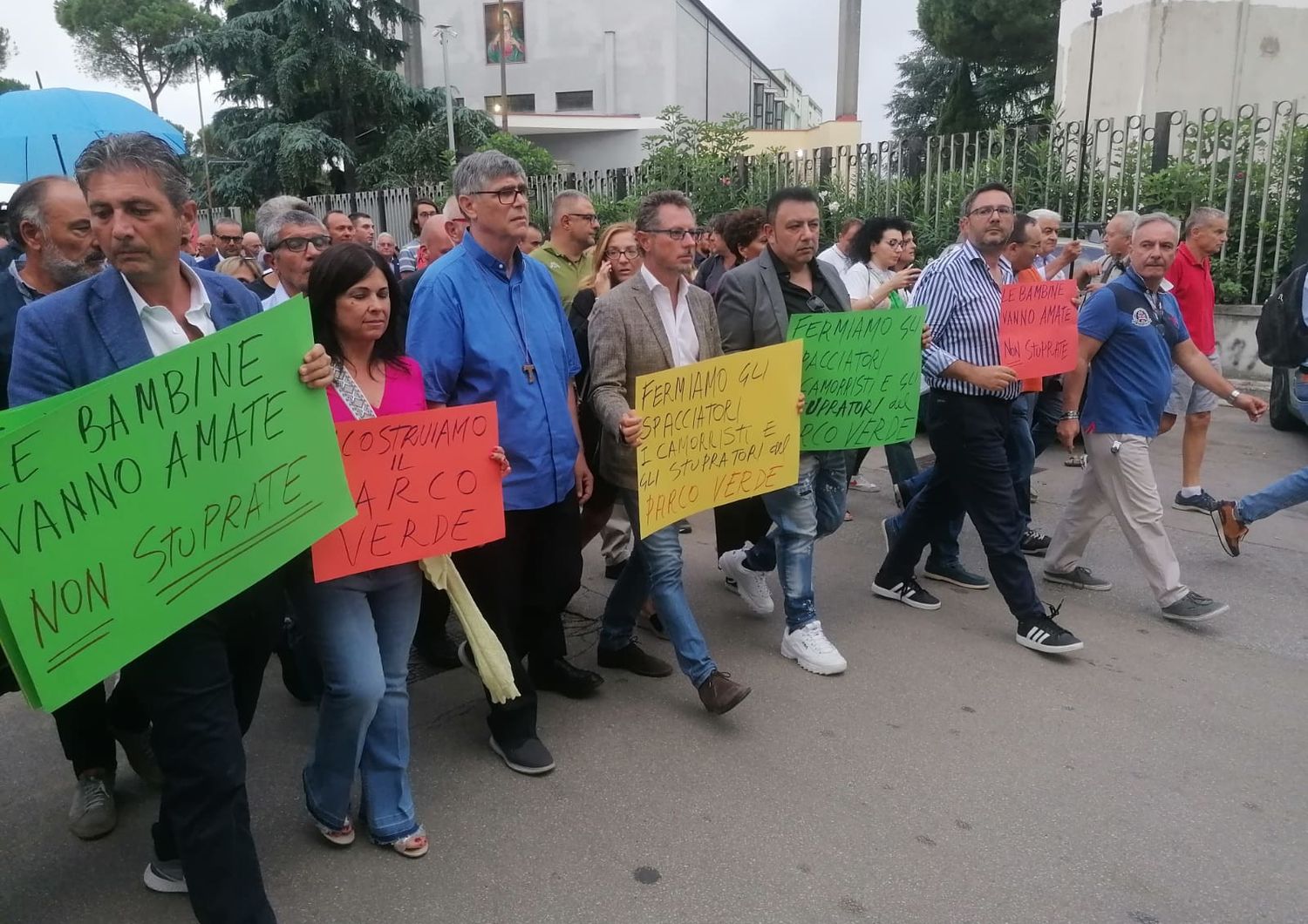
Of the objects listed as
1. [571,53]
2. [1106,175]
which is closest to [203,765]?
[1106,175]

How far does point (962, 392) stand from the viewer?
4270 millimetres

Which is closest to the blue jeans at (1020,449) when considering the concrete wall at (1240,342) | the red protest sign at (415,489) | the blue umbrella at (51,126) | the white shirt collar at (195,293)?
the red protest sign at (415,489)

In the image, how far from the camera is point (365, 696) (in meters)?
2.62

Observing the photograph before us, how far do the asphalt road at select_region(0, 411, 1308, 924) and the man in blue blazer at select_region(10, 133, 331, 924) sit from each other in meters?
0.51

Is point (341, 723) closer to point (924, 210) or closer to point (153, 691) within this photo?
point (153, 691)

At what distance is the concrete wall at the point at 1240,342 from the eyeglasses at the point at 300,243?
899cm

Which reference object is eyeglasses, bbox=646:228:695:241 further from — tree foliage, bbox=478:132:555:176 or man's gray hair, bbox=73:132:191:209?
tree foliage, bbox=478:132:555:176

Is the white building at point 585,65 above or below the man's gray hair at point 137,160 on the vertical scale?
above

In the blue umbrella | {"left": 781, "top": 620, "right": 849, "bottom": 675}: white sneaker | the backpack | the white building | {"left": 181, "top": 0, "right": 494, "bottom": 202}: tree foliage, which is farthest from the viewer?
the white building

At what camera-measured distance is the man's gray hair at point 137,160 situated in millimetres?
2121

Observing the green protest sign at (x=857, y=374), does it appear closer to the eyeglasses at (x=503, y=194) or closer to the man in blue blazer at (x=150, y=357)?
the eyeglasses at (x=503, y=194)

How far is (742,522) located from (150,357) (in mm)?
2975

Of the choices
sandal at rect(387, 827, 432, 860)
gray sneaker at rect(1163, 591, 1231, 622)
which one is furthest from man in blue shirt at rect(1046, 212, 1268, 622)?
sandal at rect(387, 827, 432, 860)

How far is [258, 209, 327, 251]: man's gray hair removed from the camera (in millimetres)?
3896
